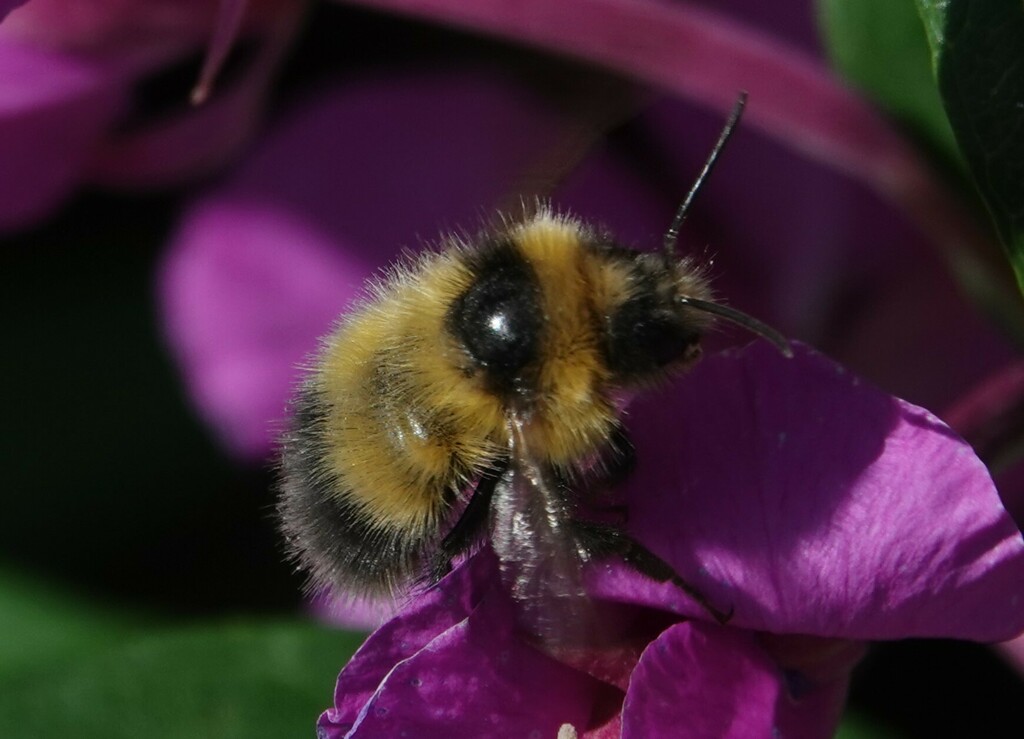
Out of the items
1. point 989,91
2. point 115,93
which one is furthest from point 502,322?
point 115,93

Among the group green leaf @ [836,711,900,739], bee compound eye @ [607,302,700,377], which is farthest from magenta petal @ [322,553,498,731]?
green leaf @ [836,711,900,739]

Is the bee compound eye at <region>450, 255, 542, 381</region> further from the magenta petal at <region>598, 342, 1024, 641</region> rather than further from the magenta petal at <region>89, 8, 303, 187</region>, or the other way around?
the magenta petal at <region>89, 8, 303, 187</region>

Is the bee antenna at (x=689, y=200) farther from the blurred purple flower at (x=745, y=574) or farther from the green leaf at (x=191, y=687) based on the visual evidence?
the green leaf at (x=191, y=687)

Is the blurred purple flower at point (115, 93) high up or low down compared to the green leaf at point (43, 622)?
up

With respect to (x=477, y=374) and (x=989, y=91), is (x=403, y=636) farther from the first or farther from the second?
(x=989, y=91)

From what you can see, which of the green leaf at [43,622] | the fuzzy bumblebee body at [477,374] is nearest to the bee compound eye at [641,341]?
the fuzzy bumblebee body at [477,374]
